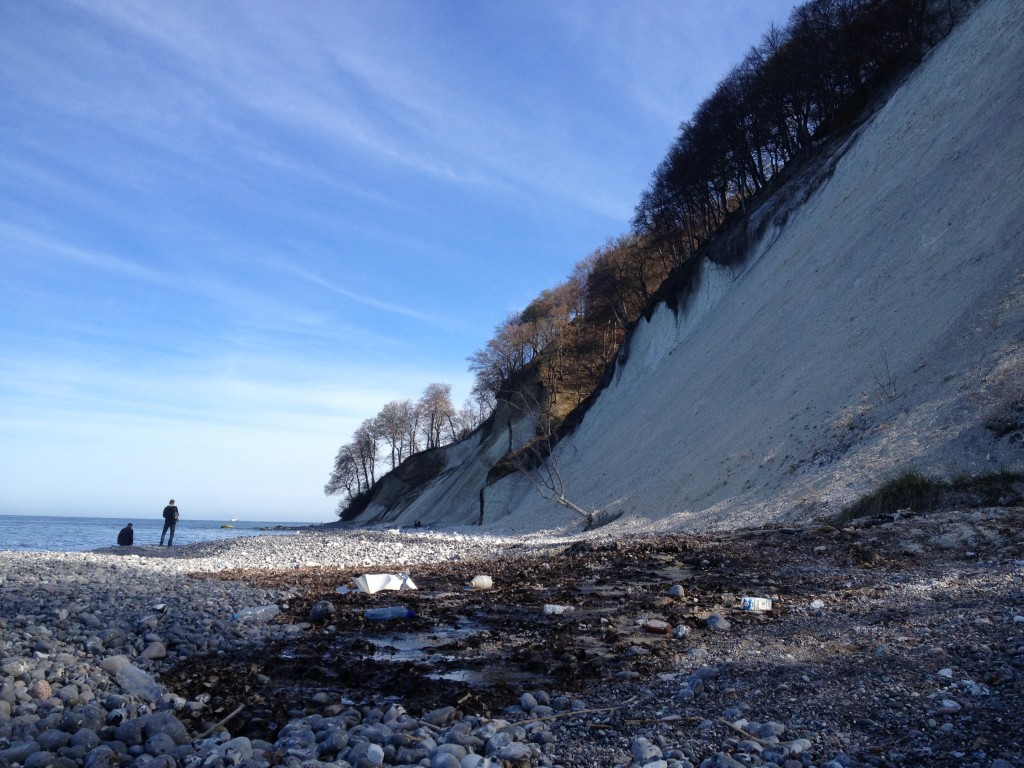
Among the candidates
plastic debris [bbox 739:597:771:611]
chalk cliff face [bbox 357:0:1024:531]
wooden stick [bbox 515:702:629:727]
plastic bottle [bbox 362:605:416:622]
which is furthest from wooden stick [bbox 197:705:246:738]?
chalk cliff face [bbox 357:0:1024:531]

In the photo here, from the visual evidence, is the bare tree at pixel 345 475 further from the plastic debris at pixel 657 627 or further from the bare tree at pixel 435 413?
the plastic debris at pixel 657 627

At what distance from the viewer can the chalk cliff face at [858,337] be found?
12273mm

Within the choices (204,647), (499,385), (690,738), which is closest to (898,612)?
(690,738)

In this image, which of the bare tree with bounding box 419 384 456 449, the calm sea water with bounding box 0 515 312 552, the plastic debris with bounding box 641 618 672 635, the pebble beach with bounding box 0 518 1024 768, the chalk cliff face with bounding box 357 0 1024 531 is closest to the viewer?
the pebble beach with bounding box 0 518 1024 768

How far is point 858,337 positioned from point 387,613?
521 inches

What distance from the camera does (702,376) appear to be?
22922mm

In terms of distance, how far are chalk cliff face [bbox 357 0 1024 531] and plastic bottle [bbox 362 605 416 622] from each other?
723 cm

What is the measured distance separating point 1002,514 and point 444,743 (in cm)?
810

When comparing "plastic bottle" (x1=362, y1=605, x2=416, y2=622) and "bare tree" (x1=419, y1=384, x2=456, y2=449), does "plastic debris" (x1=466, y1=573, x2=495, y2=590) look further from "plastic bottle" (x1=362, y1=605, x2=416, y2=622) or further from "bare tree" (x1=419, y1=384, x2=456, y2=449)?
"bare tree" (x1=419, y1=384, x2=456, y2=449)

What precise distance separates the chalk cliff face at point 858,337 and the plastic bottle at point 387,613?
723cm

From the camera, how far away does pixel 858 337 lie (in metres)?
16.3

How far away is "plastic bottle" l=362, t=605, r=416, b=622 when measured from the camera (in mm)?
7645

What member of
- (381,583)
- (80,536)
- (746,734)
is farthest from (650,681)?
(80,536)

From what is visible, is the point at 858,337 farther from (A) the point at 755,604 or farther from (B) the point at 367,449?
(B) the point at 367,449
